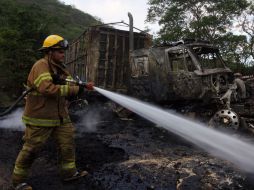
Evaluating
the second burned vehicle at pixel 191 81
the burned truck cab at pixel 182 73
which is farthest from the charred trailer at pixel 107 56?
the second burned vehicle at pixel 191 81

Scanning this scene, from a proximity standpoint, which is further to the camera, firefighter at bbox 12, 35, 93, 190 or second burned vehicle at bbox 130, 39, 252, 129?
second burned vehicle at bbox 130, 39, 252, 129

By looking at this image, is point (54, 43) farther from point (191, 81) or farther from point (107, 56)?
point (107, 56)

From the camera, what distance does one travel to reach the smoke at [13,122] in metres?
9.20

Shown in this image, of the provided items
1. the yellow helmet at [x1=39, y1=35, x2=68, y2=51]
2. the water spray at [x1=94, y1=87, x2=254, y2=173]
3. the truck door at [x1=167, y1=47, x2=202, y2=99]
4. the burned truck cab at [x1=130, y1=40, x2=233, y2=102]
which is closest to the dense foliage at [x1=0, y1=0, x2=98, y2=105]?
the burned truck cab at [x1=130, y1=40, x2=233, y2=102]

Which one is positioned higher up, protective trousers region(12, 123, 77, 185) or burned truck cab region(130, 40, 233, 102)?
burned truck cab region(130, 40, 233, 102)

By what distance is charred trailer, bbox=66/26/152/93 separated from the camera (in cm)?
1022

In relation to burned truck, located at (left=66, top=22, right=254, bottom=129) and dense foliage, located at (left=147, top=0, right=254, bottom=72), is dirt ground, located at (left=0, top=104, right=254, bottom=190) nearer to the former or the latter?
burned truck, located at (left=66, top=22, right=254, bottom=129)

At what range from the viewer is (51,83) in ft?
13.5

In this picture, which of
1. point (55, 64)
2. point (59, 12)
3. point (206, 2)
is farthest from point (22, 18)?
point (59, 12)

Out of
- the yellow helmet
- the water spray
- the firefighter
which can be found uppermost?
the yellow helmet

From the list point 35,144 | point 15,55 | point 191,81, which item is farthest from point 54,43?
point 15,55

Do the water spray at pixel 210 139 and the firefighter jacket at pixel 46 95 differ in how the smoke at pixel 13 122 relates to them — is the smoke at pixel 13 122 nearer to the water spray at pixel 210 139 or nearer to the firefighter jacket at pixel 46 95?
the water spray at pixel 210 139

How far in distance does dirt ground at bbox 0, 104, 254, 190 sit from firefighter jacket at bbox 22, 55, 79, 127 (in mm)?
916

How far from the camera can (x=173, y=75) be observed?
8.52m
